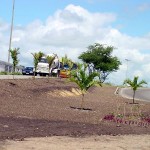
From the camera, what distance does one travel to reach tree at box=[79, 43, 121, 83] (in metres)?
86.1

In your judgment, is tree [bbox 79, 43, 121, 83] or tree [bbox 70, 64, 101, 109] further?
tree [bbox 79, 43, 121, 83]

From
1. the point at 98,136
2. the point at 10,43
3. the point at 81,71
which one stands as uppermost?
the point at 10,43

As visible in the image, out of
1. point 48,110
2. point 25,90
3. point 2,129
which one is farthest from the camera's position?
point 25,90

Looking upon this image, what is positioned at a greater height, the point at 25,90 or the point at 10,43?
the point at 10,43

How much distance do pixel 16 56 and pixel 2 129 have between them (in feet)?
91.9

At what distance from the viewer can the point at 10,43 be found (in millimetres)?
68500

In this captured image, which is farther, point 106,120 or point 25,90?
point 25,90

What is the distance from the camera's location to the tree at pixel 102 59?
86.1 meters

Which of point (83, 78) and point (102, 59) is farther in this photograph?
point (102, 59)

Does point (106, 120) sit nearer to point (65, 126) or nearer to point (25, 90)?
point (65, 126)

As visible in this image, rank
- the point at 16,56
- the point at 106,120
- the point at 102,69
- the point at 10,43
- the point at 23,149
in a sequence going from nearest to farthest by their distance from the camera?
the point at 23,149
the point at 106,120
the point at 16,56
the point at 10,43
the point at 102,69

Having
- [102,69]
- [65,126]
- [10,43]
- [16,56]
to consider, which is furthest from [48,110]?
[102,69]

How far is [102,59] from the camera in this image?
286ft

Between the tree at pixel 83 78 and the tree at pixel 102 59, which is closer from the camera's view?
the tree at pixel 83 78
